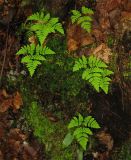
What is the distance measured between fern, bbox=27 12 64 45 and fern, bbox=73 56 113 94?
600 mm

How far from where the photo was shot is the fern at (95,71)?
16.3ft

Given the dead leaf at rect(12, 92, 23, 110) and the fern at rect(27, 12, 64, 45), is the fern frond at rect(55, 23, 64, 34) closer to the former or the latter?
the fern at rect(27, 12, 64, 45)

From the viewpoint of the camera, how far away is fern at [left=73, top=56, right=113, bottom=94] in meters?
4.96

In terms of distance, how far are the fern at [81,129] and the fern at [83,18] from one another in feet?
4.68

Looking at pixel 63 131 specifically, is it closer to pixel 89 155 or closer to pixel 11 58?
pixel 89 155

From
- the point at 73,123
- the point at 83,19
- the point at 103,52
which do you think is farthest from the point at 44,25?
the point at 73,123

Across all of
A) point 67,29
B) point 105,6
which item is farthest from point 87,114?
point 105,6

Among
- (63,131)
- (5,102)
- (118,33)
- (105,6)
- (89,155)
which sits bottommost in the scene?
(89,155)

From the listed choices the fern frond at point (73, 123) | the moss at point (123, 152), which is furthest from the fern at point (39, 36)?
the moss at point (123, 152)

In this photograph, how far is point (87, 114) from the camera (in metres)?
5.28

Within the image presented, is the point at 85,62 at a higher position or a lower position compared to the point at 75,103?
higher

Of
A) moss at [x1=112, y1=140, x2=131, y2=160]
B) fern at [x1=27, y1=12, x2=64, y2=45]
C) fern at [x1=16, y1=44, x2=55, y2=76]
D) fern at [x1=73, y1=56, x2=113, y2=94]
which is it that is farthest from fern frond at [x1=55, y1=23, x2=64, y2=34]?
moss at [x1=112, y1=140, x2=131, y2=160]

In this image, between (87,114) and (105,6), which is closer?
(87,114)

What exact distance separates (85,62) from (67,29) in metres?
0.79
